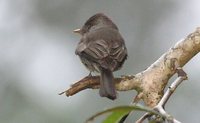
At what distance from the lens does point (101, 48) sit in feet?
22.3

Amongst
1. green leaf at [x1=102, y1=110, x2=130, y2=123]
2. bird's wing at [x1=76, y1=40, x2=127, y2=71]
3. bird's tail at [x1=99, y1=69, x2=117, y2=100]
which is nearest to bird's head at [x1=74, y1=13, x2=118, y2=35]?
bird's wing at [x1=76, y1=40, x2=127, y2=71]

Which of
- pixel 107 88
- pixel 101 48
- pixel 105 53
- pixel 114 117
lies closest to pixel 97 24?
pixel 101 48

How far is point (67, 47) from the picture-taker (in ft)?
60.3

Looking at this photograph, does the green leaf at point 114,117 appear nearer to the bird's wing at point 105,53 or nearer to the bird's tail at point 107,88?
the bird's tail at point 107,88

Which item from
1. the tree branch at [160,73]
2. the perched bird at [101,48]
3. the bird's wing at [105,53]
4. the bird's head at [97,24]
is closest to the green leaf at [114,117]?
the tree branch at [160,73]

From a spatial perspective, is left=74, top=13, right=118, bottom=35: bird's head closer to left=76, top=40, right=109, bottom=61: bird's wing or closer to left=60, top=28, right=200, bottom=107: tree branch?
left=76, top=40, right=109, bottom=61: bird's wing

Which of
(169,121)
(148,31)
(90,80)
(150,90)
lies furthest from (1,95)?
(169,121)

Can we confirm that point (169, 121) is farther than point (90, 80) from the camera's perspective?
No

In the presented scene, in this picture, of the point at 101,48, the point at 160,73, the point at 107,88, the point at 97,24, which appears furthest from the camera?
the point at 97,24

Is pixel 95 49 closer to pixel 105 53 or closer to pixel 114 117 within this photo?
pixel 105 53

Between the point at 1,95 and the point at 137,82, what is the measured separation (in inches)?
380

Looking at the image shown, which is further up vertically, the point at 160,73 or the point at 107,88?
the point at 160,73

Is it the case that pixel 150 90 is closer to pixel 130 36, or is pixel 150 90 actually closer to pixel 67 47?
pixel 130 36

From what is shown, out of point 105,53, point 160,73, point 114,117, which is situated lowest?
point 105,53
